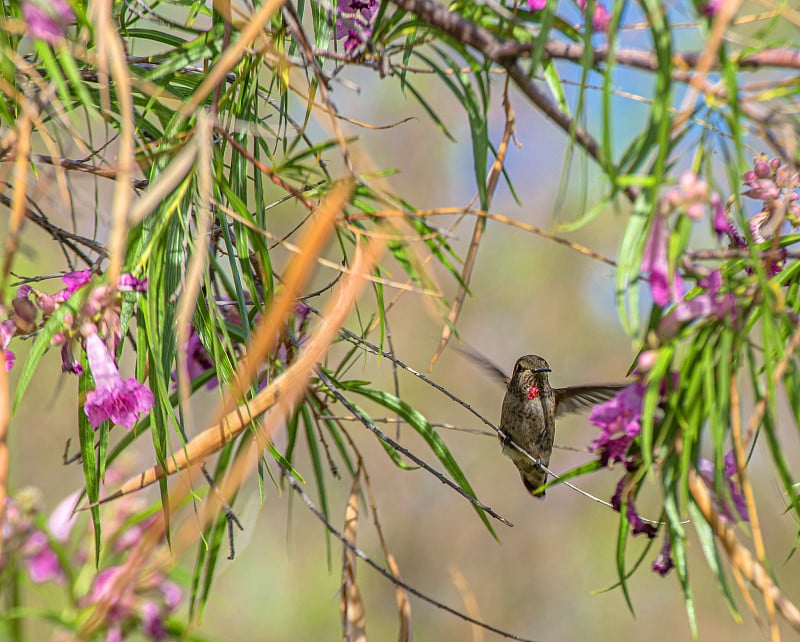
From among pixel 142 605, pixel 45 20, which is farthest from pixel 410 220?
pixel 142 605

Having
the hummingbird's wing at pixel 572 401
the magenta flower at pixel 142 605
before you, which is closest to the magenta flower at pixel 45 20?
the magenta flower at pixel 142 605

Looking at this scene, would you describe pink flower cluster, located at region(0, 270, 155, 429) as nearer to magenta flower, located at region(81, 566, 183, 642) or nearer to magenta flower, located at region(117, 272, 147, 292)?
magenta flower, located at region(117, 272, 147, 292)

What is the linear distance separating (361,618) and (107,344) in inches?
20.6

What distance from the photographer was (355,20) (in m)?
0.91

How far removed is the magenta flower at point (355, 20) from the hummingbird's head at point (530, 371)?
1096mm

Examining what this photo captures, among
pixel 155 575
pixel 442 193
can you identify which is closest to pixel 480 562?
pixel 442 193

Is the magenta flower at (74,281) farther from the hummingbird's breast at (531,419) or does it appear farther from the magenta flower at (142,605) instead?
the hummingbird's breast at (531,419)

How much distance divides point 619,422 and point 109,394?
44 centimetres

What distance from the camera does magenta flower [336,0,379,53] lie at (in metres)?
0.86

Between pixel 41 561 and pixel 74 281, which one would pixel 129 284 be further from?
pixel 41 561

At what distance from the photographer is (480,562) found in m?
5.89

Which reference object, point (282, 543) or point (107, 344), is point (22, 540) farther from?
point (282, 543)

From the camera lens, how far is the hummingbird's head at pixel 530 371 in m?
1.91

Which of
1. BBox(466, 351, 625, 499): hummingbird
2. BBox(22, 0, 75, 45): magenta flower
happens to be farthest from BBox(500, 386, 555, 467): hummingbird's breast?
BBox(22, 0, 75, 45): magenta flower
